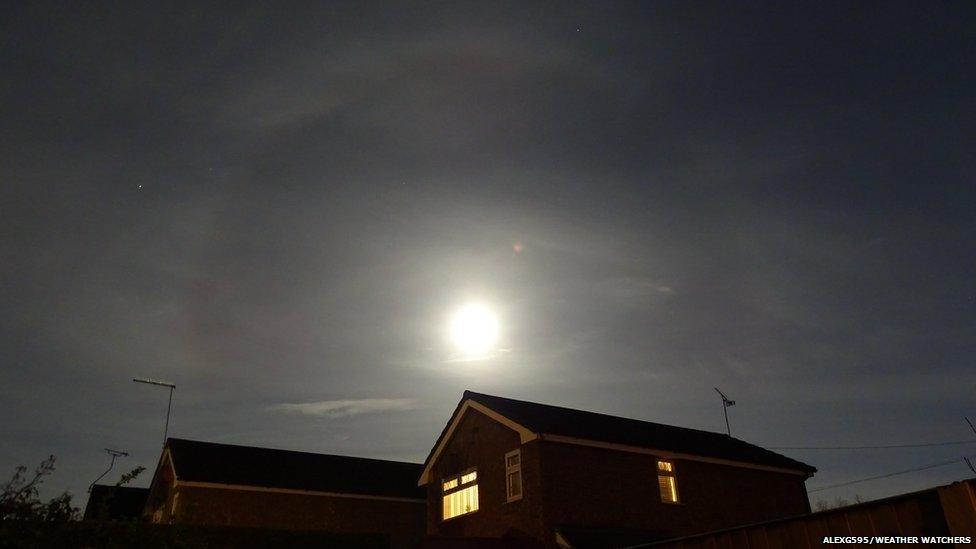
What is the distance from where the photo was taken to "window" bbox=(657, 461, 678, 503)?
88.4ft

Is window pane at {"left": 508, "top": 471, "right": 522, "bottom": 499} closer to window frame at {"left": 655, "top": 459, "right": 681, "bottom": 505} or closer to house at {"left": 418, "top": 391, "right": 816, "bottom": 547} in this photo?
house at {"left": 418, "top": 391, "right": 816, "bottom": 547}

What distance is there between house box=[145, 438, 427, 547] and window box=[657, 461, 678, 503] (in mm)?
12316

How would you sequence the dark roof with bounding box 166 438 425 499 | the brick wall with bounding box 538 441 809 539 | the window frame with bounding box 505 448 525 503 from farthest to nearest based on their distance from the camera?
the dark roof with bounding box 166 438 425 499, the window frame with bounding box 505 448 525 503, the brick wall with bounding box 538 441 809 539

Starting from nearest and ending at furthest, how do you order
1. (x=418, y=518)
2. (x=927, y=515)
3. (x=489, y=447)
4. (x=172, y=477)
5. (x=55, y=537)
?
(x=55, y=537) < (x=927, y=515) < (x=489, y=447) < (x=172, y=477) < (x=418, y=518)

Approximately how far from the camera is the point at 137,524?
296 inches

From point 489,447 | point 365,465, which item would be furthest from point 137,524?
point 365,465

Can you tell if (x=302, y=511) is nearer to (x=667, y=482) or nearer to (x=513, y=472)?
(x=513, y=472)

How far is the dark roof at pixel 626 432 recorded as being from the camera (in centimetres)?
2627

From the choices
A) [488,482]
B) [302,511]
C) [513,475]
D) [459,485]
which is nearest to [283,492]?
[302,511]

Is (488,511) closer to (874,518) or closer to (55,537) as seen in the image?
(874,518)

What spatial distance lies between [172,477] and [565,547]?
22343 mm

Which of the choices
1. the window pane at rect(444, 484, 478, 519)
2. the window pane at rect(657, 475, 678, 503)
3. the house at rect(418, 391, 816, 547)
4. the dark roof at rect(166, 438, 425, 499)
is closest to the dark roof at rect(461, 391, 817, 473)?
the house at rect(418, 391, 816, 547)

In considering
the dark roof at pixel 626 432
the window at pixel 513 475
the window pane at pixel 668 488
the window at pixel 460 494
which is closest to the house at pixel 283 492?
the window at pixel 460 494

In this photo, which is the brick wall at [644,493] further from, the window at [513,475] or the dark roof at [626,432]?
the window at [513,475]
